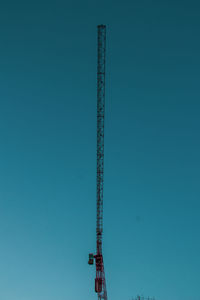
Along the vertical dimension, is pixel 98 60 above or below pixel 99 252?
above

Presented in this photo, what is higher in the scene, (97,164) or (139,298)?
(97,164)

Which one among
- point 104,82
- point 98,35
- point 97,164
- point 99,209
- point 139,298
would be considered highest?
point 98,35

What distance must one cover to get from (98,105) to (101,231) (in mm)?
36496

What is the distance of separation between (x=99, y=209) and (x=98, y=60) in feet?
141

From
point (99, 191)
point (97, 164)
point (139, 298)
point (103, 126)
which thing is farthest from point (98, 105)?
point (139, 298)

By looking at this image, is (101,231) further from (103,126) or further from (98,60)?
(98,60)

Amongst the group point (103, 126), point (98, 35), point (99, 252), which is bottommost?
point (99, 252)

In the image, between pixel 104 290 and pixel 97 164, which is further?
pixel 97 164

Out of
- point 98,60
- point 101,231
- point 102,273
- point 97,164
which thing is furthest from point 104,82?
point 102,273

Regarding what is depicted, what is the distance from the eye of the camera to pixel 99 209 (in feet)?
355

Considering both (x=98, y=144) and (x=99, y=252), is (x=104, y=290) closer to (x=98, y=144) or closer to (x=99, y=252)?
(x=99, y=252)

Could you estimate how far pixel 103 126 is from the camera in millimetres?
108250

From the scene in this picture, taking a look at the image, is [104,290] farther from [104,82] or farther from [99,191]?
[104,82]

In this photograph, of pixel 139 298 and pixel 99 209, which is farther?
pixel 99 209
